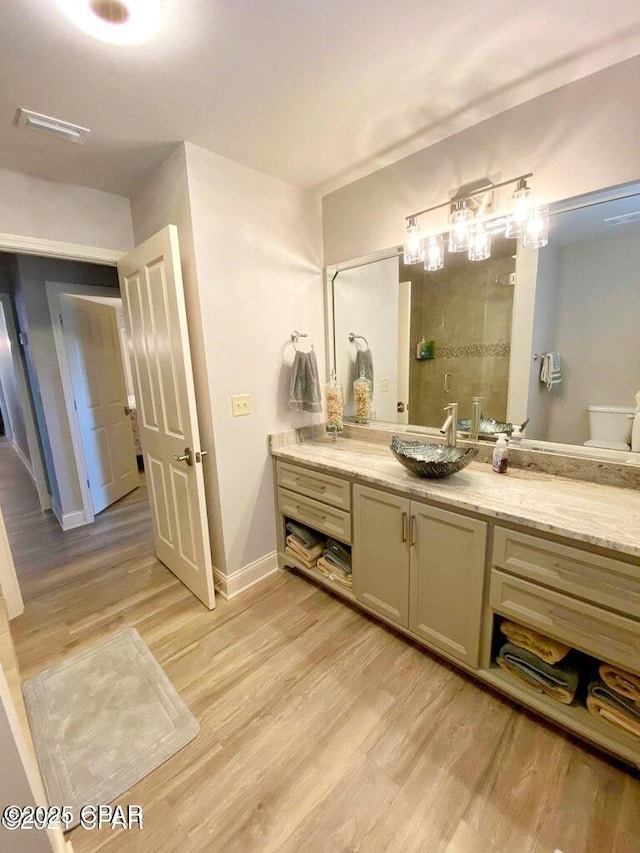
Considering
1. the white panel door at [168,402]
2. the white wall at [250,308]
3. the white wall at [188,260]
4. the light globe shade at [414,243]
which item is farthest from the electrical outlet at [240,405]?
the light globe shade at [414,243]

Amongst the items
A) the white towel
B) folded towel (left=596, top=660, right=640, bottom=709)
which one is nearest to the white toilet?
the white towel

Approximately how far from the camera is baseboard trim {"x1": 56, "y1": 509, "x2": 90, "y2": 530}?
3.15 metres

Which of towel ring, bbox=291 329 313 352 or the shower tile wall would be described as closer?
the shower tile wall

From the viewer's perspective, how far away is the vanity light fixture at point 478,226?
5.01 feet

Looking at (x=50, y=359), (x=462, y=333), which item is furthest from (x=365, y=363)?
(x=50, y=359)

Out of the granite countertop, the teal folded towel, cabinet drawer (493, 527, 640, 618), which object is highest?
the granite countertop

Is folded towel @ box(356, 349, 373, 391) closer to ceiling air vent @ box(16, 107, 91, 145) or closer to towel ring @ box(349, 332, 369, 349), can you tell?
towel ring @ box(349, 332, 369, 349)

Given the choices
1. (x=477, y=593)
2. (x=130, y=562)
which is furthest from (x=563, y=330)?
(x=130, y=562)

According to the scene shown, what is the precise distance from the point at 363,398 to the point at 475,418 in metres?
0.79

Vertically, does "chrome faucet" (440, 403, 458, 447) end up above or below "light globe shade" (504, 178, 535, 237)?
below

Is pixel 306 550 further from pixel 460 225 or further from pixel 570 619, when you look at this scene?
pixel 460 225

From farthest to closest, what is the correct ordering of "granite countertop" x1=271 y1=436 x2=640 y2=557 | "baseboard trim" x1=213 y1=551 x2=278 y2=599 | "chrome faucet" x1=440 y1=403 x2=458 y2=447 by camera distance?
"baseboard trim" x1=213 y1=551 x2=278 y2=599 < "chrome faucet" x1=440 y1=403 x2=458 y2=447 < "granite countertop" x1=271 y1=436 x2=640 y2=557

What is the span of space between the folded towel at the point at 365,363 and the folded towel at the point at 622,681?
178 cm

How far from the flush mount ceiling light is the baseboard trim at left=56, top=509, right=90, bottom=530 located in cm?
326
